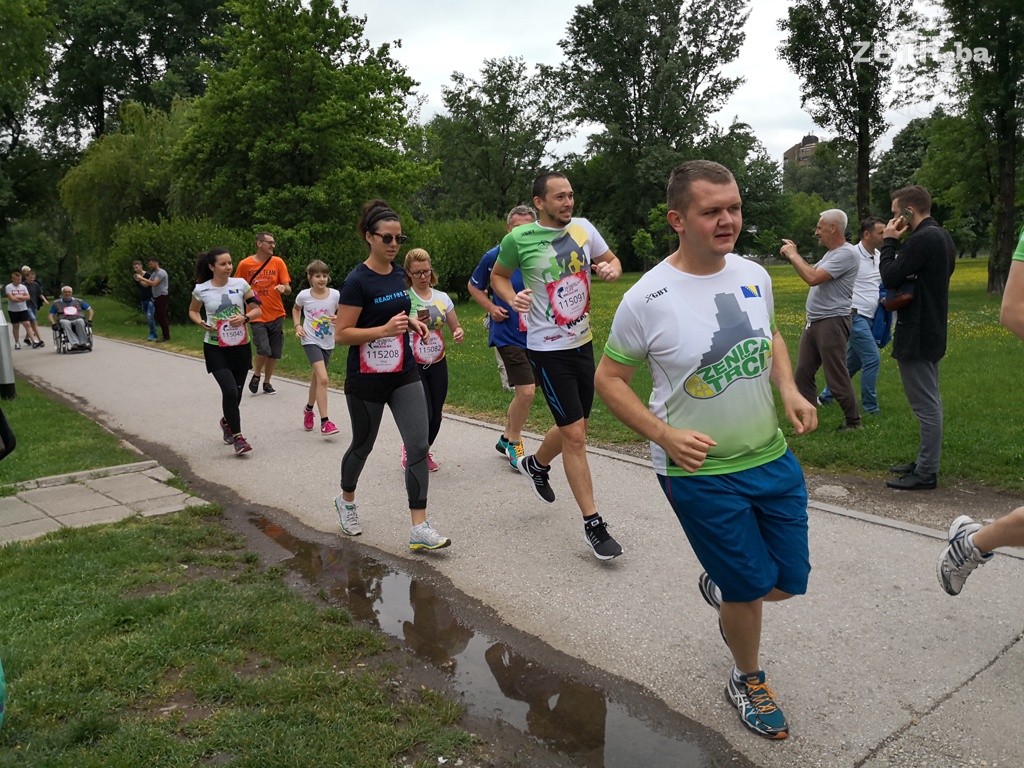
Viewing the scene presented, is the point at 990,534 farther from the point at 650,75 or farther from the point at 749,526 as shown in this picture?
the point at 650,75

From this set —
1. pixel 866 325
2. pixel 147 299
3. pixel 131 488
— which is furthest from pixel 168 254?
pixel 866 325

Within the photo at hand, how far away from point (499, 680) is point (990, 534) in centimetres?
224

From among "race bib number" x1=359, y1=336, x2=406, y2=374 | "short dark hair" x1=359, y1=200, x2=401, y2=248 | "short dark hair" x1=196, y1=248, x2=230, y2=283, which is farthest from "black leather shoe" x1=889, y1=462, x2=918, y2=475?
"short dark hair" x1=196, y1=248, x2=230, y2=283

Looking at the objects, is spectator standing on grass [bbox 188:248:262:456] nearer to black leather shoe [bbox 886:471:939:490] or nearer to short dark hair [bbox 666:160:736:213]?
black leather shoe [bbox 886:471:939:490]

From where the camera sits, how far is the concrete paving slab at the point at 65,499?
20.7 feet

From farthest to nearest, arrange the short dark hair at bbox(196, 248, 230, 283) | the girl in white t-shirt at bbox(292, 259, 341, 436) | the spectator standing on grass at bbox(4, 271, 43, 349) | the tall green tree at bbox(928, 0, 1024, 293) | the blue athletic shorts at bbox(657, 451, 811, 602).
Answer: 1. the tall green tree at bbox(928, 0, 1024, 293)
2. the spectator standing on grass at bbox(4, 271, 43, 349)
3. the girl in white t-shirt at bbox(292, 259, 341, 436)
4. the short dark hair at bbox(196, 248, 230, 283)
5. the blue athletic shorts at bbox(657, 451, 811, 602)

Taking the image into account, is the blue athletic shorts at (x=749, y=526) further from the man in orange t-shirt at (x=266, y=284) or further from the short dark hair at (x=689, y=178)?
the man in orange t-shirt at (x=266, y=284)

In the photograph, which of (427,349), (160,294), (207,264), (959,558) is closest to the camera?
(959,558)

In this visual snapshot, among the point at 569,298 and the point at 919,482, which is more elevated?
the point at 569,298

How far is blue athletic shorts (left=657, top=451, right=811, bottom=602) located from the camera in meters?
2.97

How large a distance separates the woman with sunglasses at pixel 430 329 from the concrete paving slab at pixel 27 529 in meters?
2.78

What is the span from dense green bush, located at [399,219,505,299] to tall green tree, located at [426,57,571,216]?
99.2ft

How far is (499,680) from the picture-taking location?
365 centimetres

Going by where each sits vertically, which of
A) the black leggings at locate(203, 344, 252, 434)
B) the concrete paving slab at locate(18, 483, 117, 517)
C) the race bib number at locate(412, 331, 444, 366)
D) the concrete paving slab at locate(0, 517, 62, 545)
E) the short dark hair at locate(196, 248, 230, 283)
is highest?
the short dark hair at locate(196, 248, 230, 283)
